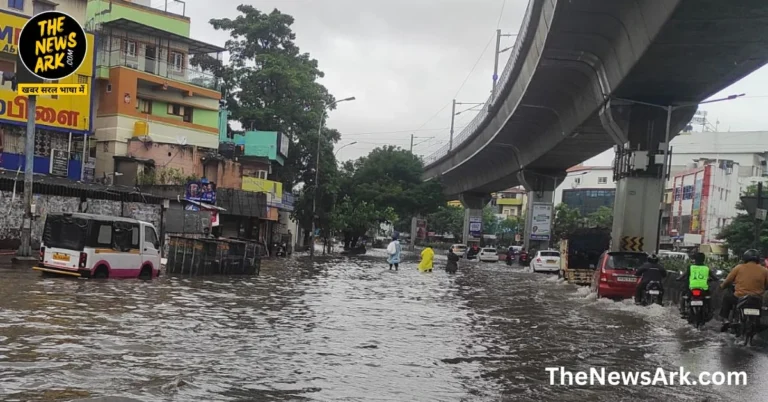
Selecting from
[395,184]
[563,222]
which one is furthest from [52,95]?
[563,222]

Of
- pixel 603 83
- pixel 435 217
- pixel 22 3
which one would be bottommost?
pixel 435 217

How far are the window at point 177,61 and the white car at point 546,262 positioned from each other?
76.3 feet

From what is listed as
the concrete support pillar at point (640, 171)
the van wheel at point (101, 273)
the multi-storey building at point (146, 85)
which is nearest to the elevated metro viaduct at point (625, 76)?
the concrete support pillar at point (640, 171)

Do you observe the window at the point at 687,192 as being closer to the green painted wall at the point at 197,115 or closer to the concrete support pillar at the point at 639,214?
the concrete support pillar at the point at 639,214

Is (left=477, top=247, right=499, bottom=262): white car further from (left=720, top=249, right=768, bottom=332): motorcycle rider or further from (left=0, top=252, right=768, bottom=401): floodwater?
(left=720, top=249, right=768, bottom=332): motorcycle rider

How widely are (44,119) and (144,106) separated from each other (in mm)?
9359

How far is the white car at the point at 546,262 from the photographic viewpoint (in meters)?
38.9

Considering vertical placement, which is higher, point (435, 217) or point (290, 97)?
point (290, 97)

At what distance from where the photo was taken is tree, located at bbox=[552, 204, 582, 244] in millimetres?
76438

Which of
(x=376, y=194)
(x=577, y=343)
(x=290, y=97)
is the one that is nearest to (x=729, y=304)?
(x=577, y=343)

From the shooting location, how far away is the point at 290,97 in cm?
5200

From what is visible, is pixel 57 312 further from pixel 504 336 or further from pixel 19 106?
pixel 19 106

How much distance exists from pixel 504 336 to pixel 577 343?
1.21m

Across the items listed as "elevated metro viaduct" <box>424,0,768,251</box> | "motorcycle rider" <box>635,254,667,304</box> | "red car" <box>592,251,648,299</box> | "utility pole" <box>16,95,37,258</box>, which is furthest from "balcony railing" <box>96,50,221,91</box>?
"motorcycle rider" <box>635,254,667,304</box>
